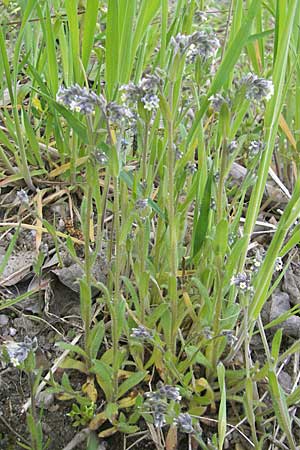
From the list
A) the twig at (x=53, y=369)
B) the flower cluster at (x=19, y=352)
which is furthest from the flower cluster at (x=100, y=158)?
the twig at (x=53, y=369)

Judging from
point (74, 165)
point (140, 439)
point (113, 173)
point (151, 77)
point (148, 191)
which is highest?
point (151, 77)

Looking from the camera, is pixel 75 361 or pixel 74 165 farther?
pixel 74 165

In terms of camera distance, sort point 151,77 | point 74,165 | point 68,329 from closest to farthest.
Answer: point 151,77 < point 68,329 < point 74,165

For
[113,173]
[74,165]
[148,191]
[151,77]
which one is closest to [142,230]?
[148,191]

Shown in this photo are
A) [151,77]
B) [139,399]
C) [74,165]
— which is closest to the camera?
[151,77]

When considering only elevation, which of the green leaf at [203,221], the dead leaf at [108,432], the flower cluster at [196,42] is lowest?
the dead leaf at [108,432]

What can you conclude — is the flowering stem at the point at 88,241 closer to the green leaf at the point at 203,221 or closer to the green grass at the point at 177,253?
the green grass at the point at 177,253

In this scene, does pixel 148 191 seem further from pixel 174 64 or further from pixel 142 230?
pixel 174 64
